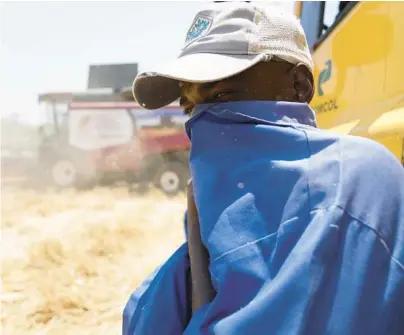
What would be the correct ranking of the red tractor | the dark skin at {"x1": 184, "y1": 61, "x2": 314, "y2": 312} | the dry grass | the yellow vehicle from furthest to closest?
the red tractor, the dry grass, the yellow vehicle, the dark skin at {"x1": 184, "y1": 61, "x2": 314, "y2": 312}

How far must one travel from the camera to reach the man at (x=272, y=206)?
77 cm

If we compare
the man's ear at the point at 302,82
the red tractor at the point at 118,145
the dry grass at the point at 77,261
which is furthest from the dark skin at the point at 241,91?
the red tractor at the point at 118,145

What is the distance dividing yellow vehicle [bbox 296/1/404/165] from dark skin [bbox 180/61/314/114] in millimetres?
673

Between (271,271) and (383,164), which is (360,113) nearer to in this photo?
(383,164)

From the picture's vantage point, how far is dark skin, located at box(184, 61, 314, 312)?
3.17 feet

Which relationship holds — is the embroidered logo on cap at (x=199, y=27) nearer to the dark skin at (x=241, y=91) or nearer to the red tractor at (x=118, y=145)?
the dark skin at (x=241, y=91)

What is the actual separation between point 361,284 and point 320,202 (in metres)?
0.15

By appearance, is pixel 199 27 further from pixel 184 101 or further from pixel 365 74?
pixel 365 74

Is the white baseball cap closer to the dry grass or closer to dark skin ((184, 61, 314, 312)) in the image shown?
dark skin ((184, 61, 314, 312))

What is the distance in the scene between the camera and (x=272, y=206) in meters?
0.83

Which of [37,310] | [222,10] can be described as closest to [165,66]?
[222,10]

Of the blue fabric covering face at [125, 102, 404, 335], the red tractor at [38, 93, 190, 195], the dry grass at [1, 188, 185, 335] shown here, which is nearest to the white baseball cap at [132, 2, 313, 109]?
the blue fabric covering face at [125, 102, 404, 335]

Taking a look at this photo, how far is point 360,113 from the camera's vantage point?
240 centimetres

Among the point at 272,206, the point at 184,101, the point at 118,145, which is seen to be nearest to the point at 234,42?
the point at 184,101
